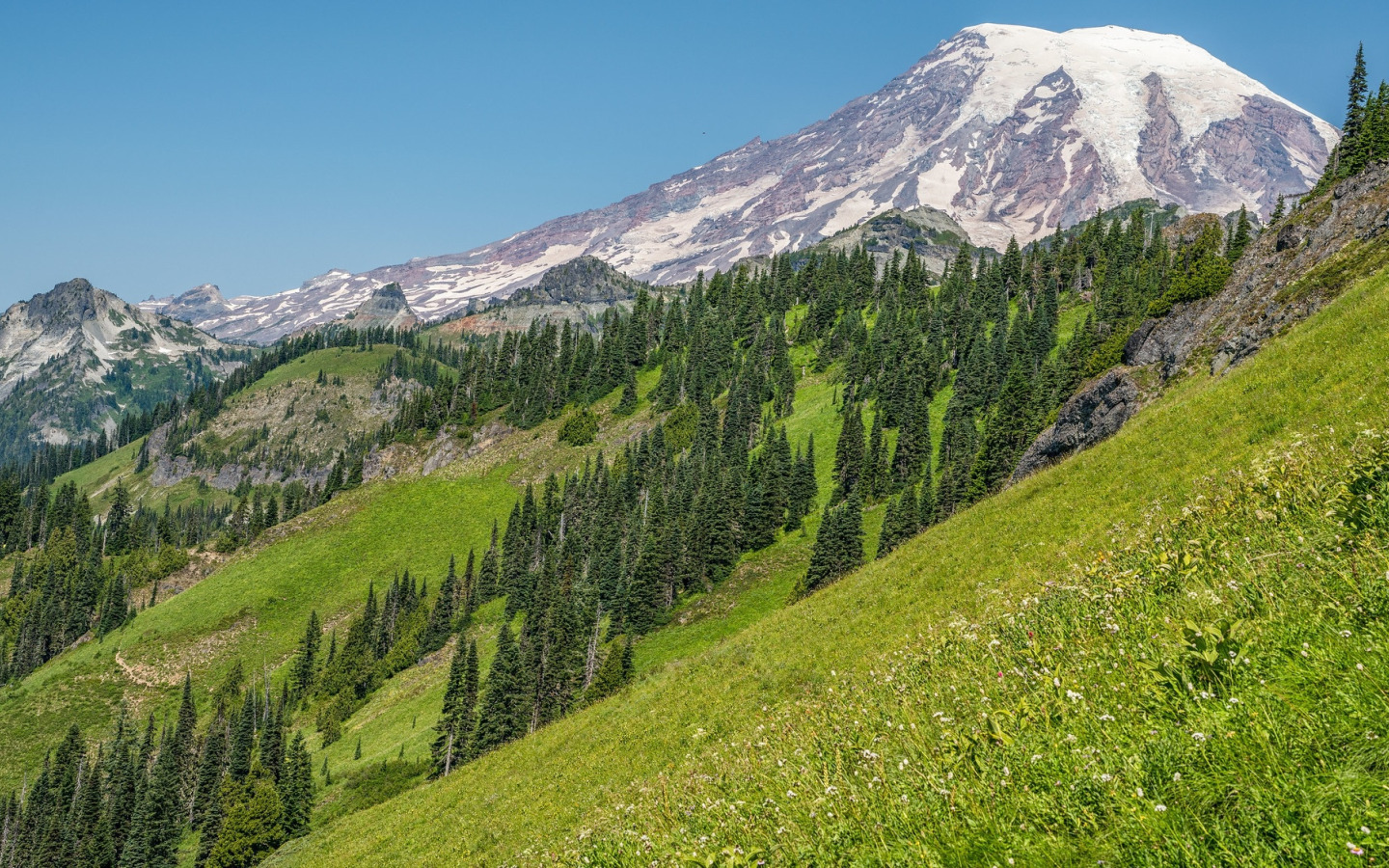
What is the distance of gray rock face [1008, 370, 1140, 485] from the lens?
177 ft

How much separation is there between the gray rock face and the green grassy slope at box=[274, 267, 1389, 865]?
755 inches

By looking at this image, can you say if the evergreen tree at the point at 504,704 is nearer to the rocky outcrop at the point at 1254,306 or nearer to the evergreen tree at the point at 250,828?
the evergreen tree at the point at 250,828

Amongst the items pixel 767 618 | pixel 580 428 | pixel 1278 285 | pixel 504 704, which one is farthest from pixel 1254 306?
pixel 580 428

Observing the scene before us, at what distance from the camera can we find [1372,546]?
752 cm

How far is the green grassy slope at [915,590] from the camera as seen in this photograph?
22062mm

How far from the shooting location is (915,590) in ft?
97.2

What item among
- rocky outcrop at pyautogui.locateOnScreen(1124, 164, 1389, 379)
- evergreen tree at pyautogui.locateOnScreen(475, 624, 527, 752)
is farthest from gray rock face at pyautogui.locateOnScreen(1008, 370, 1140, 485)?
evergreen tree at pyautogui.locateOnScreen(475, 624, 527, 752)

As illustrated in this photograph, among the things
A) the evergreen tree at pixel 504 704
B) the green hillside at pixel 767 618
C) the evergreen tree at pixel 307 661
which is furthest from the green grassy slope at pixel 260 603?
the evergreen tree at pixel 504 704

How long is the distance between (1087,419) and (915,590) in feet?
128

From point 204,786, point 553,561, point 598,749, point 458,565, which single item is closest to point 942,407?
point 553,561

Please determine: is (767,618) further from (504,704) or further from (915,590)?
(504,704)

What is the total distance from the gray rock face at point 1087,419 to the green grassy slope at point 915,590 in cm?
1917

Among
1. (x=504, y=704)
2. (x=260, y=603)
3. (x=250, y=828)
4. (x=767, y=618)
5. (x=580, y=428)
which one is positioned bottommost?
(x=250, y=828)

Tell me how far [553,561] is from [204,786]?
5588 cm
